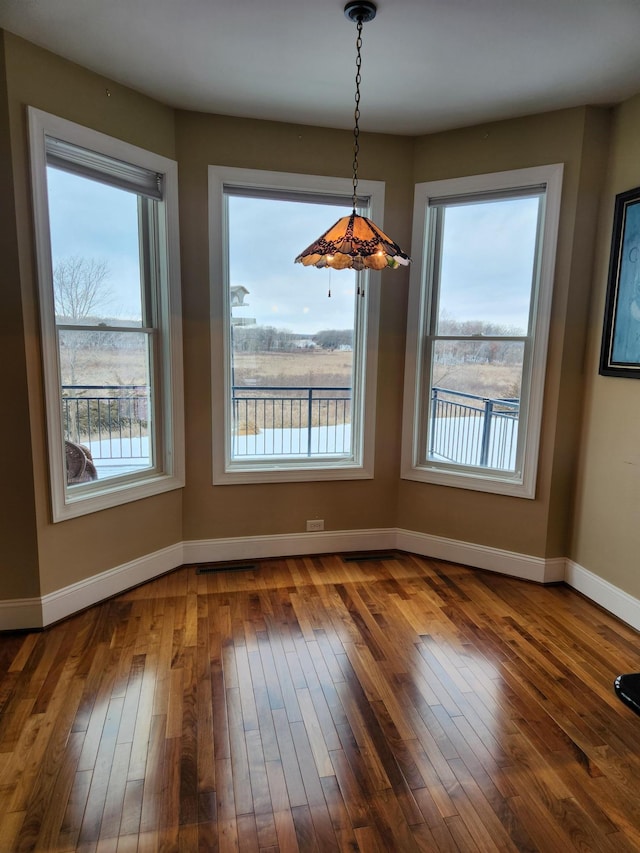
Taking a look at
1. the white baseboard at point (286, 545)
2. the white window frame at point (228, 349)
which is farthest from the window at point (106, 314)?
the white baseboard at point (286, 545)

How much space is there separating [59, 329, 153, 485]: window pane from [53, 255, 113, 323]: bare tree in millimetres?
112

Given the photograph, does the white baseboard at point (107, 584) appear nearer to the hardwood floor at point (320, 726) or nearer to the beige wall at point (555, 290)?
the hardwood floor at point (320, 726)

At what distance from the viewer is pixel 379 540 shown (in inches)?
152

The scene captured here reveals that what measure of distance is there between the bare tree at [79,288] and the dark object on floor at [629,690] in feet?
9.37

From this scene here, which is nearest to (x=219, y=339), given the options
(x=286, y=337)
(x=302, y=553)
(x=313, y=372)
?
(x=286, y=337)

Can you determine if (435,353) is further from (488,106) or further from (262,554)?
(262,554)

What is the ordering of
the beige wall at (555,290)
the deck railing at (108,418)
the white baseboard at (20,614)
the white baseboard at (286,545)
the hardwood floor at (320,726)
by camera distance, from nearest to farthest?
1. the hardwood floor at (320,726)
2. the white baseboard at (20,614)
3. the deck railing at (108,418)
4. the beige wall at (555,290)
5. the white baseboard at (286,545)

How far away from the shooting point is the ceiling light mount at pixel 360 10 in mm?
2059

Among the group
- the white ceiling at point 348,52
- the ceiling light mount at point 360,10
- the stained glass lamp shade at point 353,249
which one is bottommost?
the stained glass lamp shade at point 353,249

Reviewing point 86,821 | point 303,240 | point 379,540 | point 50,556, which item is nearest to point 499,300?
point 303,240

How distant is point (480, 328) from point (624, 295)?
2.80ft

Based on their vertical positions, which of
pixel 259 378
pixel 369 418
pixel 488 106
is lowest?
pixel 369 418

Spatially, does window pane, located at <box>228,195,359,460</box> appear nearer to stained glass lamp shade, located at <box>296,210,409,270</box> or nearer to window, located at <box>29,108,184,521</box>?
window, located at <box>29,108,184,521</box>

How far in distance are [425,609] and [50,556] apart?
6.91ft
